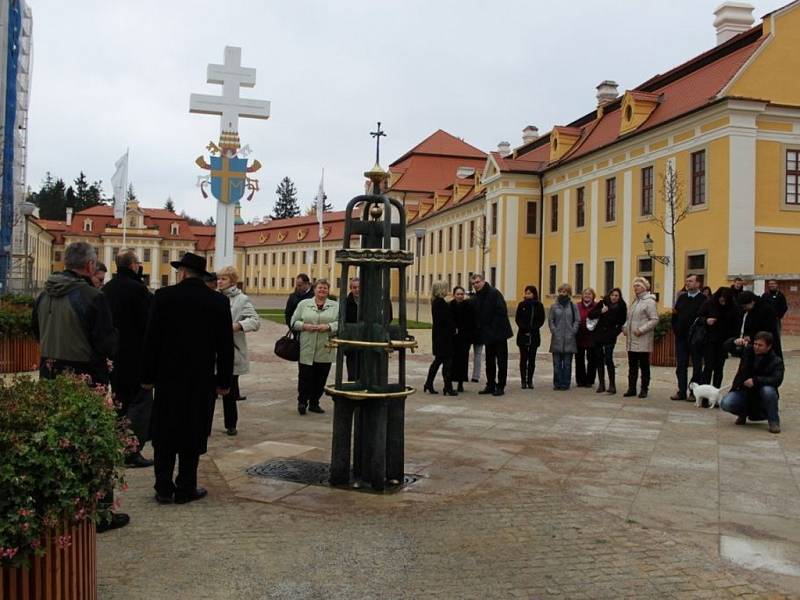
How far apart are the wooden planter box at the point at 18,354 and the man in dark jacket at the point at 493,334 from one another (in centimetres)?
724

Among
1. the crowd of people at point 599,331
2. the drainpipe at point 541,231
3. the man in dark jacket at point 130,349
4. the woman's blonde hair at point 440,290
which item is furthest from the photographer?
the drainpipe at point 541,231

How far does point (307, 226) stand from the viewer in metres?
91.9

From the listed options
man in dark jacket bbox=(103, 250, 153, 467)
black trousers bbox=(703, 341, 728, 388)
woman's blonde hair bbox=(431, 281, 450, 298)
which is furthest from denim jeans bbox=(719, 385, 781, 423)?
man in dark jacket bbox=(103, 250, 153, 467)

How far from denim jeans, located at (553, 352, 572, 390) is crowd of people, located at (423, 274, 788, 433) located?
0.6 inches

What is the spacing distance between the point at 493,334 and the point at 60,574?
8.83 m

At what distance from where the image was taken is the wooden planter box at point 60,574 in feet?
9.68

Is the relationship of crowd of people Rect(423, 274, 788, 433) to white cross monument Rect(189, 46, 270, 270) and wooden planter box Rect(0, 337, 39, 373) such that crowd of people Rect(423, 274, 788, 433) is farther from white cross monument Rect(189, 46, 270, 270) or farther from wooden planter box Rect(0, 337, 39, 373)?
white cross monument Rect(189, 46, 270, 270)

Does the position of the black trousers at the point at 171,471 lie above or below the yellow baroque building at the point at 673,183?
below

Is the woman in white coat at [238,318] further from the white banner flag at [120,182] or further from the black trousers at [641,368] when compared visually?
the white banner flag at [120,182]

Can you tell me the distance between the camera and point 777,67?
85.4ft

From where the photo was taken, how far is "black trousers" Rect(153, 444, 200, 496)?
5.25 metres

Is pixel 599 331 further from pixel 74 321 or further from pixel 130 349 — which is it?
pixel 74 321

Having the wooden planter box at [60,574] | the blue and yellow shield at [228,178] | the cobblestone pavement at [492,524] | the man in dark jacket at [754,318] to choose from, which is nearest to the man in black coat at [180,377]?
the cobblestone pavement at [492,524]

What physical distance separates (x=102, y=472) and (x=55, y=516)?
37 cm
